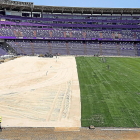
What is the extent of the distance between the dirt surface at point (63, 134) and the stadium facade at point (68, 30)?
69747 mm

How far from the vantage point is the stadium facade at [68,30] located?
86.0 m

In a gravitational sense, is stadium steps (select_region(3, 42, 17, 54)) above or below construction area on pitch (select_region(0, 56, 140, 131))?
above

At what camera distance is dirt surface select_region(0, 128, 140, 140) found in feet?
45.6

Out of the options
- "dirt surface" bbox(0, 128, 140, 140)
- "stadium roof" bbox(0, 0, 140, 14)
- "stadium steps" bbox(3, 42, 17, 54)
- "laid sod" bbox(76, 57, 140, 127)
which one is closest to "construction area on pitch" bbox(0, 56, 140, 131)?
"laid sod" bbox(76, 57, 140, 127)

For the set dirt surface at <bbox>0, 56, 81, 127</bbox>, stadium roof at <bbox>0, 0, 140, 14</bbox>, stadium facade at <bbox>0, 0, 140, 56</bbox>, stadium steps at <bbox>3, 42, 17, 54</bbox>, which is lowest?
dirt surface at <bbox>0, 56, 81, 127</bbox>

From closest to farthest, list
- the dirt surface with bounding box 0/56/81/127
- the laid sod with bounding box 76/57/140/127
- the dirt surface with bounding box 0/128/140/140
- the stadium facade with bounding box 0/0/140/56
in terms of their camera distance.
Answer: the dirt surface with bounding box 0/128/140/140 < the dirt surface with bounding box 0/56/81/127 < the laid sod with bounding box 76/57/140/127 < the stadium facade with bounding box 0/0/140/56

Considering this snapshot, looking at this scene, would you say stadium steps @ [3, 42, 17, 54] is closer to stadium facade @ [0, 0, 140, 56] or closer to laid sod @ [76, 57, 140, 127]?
stadium facade @ [0, 0, 140, 56]

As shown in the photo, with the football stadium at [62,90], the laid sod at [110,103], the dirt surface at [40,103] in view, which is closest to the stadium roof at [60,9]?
the football stadium at [62,90]

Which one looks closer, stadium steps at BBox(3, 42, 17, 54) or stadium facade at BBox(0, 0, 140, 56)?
stadium steps at BBox(3, 42, 17, 54)

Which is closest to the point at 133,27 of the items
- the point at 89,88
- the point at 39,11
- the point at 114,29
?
the point at 114,29

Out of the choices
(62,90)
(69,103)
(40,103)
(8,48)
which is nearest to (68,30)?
(8,48)

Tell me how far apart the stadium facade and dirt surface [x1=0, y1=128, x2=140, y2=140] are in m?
69.7

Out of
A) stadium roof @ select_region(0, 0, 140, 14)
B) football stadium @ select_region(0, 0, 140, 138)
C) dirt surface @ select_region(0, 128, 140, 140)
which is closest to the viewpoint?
dirt surface @ select_region(0, 128, 140, 140)

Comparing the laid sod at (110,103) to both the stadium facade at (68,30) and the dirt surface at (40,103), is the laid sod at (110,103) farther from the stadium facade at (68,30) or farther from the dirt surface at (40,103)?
the stadium facade at (68,30)
